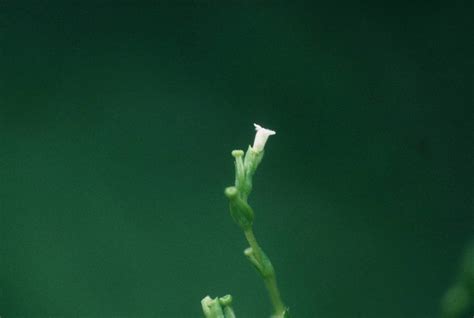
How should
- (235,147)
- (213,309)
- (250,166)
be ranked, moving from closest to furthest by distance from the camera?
(213,309)
(250,166)
(235,147)

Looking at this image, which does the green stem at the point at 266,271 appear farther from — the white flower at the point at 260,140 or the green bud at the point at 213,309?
the white flower at the point at 260,140

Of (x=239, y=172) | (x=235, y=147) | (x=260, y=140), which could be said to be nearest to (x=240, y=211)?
(x=239, y=172)

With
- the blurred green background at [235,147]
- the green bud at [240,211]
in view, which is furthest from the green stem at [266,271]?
the blurred green background at [235,147]

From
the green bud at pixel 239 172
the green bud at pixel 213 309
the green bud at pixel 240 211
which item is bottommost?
the green bud at pixel 213 309

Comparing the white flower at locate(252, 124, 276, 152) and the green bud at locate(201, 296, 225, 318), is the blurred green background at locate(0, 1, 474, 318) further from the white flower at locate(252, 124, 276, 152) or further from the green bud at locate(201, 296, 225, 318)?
the green bud at locate(201, 296, 225, 318)

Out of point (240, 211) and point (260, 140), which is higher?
point (260, 140)

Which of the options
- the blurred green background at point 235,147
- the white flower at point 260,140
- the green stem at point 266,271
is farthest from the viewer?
the blurred green background at point 235,147

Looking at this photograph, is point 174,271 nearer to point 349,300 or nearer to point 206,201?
point 206,201

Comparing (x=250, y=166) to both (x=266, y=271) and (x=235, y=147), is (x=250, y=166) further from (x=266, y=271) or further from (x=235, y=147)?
(x=235, y=147)
